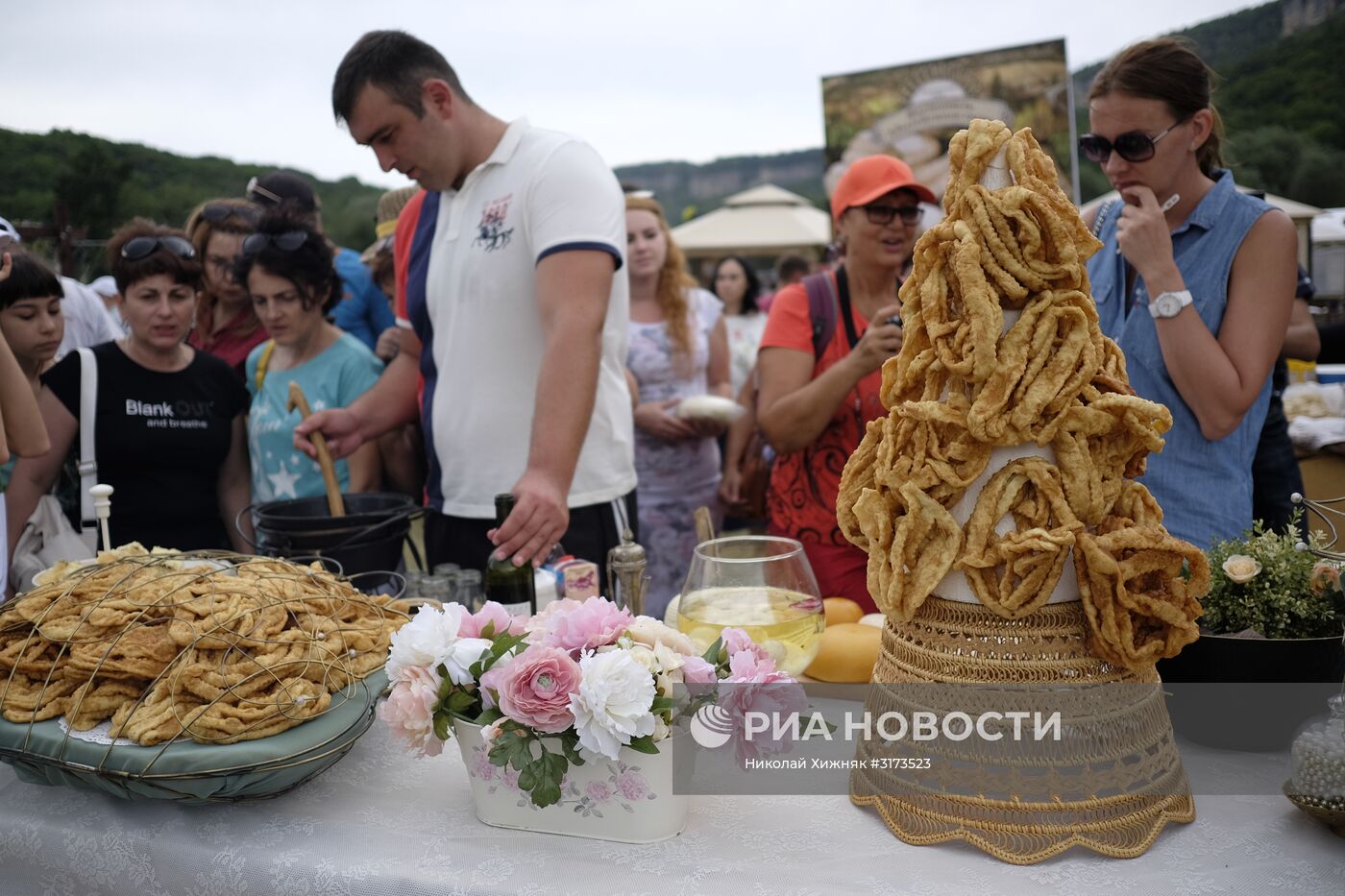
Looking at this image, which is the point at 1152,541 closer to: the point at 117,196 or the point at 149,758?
the point at 149,758

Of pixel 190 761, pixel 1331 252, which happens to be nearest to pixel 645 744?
pixel 190 761

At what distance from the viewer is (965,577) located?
3.68ft

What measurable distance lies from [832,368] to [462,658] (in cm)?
153

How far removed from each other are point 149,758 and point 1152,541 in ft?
4.09

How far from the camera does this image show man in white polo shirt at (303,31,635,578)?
2.30 metres

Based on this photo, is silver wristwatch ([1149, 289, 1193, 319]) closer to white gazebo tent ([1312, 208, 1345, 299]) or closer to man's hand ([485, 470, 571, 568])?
man's hand ([485, 470, 571, 568])

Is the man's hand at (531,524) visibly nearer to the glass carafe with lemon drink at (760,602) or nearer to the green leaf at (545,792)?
the glass carafe with lemon drink at (760,602)

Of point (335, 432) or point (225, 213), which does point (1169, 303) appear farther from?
point (225, 213)

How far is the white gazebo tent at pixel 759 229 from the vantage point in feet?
44.0

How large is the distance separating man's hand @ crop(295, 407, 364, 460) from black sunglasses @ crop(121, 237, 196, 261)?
1.04 m

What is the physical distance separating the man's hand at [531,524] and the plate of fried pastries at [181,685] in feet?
1.17

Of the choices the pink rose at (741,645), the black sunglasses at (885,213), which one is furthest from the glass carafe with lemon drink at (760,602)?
the black sunglasses at (885,213)

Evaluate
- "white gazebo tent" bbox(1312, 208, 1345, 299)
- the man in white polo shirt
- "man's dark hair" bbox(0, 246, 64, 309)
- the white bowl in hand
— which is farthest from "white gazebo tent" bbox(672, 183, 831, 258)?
the man in white polo shirt

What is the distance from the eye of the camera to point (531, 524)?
1838 millimetres
